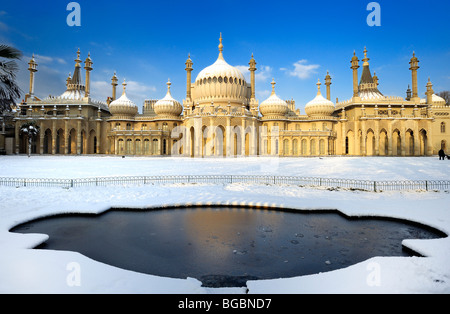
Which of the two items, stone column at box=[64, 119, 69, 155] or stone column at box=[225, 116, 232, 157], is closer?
stone column at box=[225, 116, 232, 157]

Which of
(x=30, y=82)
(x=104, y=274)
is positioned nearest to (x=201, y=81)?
(x=30, y=82)

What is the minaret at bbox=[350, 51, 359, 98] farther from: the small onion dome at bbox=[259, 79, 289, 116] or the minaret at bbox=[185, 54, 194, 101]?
the minaret at bbox=[185, 54, 194, 101]

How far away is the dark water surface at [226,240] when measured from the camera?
637 cm

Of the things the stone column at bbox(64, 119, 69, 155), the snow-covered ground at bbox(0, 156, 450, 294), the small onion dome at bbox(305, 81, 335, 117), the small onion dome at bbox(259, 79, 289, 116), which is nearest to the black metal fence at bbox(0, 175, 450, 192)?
the snow-covered ground at bbox(0, 156, 450, 294)

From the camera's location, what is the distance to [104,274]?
5.37 metres

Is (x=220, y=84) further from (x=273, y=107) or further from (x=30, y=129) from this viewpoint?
(x=30, y=129)

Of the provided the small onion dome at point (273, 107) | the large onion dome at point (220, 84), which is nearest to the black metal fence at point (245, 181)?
the large onion dome at point (220, 84)

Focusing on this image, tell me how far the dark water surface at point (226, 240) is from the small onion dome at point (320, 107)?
43.3 meters

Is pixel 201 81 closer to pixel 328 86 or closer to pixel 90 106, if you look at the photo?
pixel 90 106

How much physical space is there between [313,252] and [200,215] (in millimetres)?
5247

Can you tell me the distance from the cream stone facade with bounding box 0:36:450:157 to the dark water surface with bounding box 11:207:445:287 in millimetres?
33031

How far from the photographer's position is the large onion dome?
48.2 meters

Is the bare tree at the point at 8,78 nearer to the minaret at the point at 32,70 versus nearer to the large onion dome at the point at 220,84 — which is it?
the large onion dome at the point at 220,84

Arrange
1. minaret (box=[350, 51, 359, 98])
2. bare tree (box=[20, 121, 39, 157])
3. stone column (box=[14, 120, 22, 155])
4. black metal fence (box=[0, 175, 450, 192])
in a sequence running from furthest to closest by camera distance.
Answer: minaret (box=[350, 51, 359, 98]) < stone column (box=[14, 120, 22, 155]) < bare tree (box=[20, 121, 39, 157]) < black metal fence (box=[0, 175, 450, 192])
